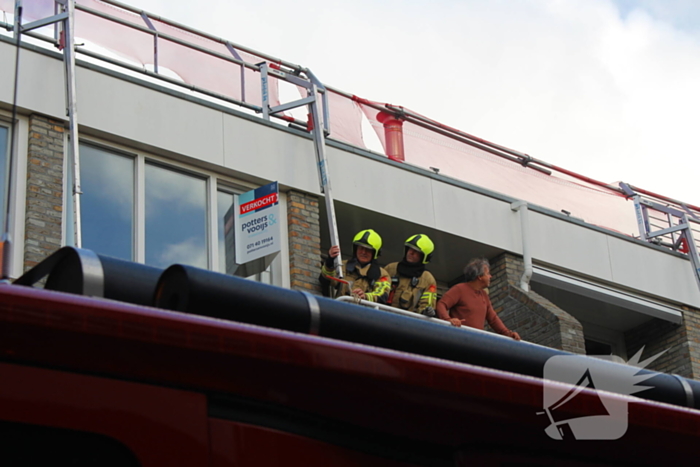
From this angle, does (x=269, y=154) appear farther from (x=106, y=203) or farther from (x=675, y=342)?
(x=675, y=342)

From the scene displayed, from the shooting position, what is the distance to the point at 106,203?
12398 mm

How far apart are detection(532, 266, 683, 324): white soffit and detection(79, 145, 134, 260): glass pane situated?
7040mm

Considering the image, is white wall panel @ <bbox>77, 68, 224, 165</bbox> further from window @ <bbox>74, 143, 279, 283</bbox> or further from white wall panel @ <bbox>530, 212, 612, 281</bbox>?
white wall panel @ <bbox>530, 212, 612, 281</bbox>

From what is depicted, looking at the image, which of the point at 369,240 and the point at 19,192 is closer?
the point at 19,192

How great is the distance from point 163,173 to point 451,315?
4.05 metres

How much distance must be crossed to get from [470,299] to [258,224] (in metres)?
2.99

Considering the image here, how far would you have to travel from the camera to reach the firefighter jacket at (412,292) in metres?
12.4

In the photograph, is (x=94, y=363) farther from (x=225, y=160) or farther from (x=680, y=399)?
(x=225, y=160)

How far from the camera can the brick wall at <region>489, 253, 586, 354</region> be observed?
15094 mm

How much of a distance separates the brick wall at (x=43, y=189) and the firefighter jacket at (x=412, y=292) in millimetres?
3979

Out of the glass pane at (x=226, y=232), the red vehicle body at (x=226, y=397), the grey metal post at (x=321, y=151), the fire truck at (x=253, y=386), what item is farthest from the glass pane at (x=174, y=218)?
the red vehicle body at (x=226, y=397)

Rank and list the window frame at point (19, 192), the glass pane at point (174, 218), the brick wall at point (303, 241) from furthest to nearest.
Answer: the brick wall at point (303, 241) < the glass pane at point (174, 218) < the window frame at point (19, 192)

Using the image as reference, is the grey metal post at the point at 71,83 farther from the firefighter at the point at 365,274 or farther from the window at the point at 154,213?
the firefighter at the point at 365,274

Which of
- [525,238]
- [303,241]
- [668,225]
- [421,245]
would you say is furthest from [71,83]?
[668,225]
